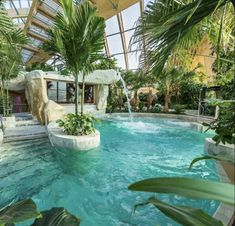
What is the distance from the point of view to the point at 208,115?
13.5 metres

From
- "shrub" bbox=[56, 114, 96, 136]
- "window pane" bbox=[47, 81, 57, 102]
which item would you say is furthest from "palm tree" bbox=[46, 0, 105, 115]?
"window pane" bbox=[47, 81, 57, 102]

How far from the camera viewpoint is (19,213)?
1195 mm

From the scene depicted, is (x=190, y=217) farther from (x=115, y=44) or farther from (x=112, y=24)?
(x=115, y=44)

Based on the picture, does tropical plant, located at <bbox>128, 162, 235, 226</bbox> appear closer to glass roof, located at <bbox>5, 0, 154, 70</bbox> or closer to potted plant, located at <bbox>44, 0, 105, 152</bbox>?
potted plant, located at <bbox>44, 0, 105, 152</bbox>

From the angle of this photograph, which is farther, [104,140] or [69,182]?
[104,140]

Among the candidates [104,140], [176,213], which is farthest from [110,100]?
[176,213]

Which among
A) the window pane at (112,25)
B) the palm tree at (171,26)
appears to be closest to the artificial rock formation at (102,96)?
the window pane at (112,25)

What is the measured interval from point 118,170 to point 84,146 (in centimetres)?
161

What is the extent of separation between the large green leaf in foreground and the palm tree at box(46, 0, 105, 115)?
18.9 ft

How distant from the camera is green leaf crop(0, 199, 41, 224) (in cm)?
112

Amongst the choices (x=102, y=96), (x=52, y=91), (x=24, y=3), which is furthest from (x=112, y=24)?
(x=52, y=91)

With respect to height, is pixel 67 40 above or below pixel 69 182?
above

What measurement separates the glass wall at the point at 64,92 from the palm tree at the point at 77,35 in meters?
9.08

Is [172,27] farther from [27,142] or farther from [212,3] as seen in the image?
[27,142]
